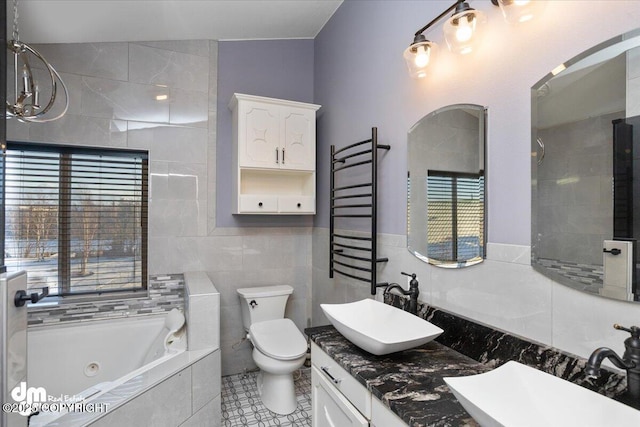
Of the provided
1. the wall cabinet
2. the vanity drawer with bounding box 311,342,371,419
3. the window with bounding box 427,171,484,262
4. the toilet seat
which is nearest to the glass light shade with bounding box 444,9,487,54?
the window with bounding box 427,171,484,262

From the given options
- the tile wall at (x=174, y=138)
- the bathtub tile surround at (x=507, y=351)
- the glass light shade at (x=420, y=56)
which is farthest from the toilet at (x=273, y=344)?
the glass light shade at (x=420, y=56)

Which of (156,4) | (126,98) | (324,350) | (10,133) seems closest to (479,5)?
(324,350)

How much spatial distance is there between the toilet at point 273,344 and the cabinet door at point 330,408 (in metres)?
0.65

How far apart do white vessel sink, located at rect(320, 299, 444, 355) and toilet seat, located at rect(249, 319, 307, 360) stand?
2.54ft

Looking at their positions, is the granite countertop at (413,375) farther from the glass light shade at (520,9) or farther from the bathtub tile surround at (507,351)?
the glass light shade at (520,9)

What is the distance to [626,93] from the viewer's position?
0.96m

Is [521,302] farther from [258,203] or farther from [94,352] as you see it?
[94,352]

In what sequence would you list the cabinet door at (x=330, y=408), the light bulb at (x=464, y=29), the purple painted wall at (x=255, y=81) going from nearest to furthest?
the cabinet door at (x=330, y=408) → the light bulb at (x=464, y=29) → the purple painted wall at (x=255, y=81)

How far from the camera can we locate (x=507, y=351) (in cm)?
121

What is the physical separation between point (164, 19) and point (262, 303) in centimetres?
225

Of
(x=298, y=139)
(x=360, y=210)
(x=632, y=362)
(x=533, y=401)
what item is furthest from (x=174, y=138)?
(x=632, y=362)

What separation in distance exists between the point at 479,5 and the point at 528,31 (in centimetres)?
31

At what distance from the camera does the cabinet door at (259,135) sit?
2611mm

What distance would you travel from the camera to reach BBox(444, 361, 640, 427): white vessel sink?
82cm
